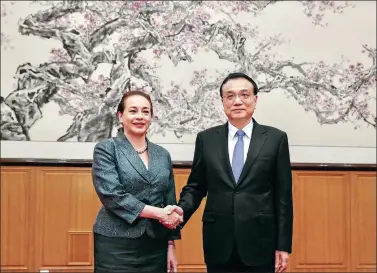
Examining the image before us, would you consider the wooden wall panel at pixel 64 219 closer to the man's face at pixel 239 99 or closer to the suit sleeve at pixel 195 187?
the suit sleeve at pixel 195 187

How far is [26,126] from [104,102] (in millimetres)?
695

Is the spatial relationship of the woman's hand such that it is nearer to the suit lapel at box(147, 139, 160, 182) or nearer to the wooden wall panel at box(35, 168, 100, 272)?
the suit lapel at box(147, 139, 160, 182)

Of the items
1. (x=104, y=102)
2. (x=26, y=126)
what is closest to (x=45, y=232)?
(x=26, y=126)

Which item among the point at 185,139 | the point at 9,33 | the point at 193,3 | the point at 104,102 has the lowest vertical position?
the point at 185,139

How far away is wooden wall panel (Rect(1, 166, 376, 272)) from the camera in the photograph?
461 centimetres

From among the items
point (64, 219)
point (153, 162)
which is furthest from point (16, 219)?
point (153, 162)

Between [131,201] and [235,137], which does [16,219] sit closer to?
[131,201]

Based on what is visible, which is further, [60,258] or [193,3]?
[193,3]

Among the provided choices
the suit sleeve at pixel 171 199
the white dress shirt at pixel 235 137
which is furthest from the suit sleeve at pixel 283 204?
the suit sleeve at pixel 171 199

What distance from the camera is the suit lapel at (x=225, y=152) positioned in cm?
247

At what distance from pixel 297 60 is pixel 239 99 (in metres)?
2.68

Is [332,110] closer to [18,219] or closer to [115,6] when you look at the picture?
[115,6]

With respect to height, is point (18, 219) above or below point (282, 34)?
below

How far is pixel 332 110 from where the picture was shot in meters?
5.05
